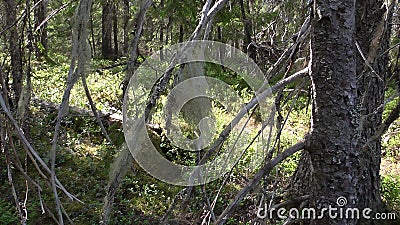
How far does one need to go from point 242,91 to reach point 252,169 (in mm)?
2918

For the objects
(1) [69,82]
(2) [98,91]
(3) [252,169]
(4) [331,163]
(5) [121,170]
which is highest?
(2) [98,91]

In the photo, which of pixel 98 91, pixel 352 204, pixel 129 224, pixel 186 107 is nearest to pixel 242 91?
pixel 98 91

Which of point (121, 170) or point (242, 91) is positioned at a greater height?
point (242, 91)

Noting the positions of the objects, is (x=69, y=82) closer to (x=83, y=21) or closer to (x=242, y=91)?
(x=83, y=21)

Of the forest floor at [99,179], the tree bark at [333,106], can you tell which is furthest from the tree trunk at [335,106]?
the forest floor at [99,179]

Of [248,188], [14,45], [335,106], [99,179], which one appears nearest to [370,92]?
[335,106]

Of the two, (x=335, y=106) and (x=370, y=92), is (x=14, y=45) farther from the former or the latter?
(x=370, y=92)

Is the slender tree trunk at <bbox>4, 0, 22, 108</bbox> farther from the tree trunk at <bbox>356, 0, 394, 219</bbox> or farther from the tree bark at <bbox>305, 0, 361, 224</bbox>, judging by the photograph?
the tree trunk at <bbox>356, 0, 394, 219</bbox>

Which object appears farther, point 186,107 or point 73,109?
point 73,109

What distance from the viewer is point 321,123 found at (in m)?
1.20

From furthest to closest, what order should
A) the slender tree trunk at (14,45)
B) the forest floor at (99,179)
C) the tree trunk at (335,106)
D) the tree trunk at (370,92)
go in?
the forest floor at (99,179) → the tree trunk at (370,92) → the slender tree trunk at (14,45) → the tree trunk at (335,106)

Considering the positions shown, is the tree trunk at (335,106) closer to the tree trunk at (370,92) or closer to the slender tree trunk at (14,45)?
the tree trunk at (370,92)

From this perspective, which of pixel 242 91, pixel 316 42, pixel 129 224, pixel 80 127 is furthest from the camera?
pixel 242 91

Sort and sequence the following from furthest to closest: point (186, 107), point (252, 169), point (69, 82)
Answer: point (252, 169) → point (186, 107) → point (69, 82)
